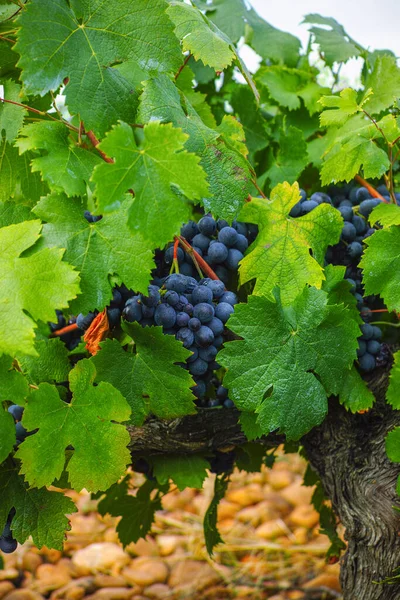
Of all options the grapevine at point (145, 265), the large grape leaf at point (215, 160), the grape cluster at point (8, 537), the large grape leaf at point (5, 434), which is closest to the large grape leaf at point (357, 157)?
the grapevine at point (145, 265)

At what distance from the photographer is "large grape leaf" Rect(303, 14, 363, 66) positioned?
4.18 feet

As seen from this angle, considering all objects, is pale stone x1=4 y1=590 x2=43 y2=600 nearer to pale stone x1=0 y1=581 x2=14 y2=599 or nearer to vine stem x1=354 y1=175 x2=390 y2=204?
pale stone x1=0 y1=581 x2=14 y2=599

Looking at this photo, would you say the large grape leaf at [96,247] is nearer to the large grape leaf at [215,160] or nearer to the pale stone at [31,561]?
the large grape leaf at [215,160]

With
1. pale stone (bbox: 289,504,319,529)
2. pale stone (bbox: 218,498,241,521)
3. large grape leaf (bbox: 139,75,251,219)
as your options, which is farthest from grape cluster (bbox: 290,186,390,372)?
pale stone (bbox: 218,498,241,521)

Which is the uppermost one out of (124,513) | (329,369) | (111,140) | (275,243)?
(111,140)

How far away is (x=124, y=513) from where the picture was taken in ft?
4.35

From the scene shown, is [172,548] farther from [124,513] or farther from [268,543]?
[124,513]

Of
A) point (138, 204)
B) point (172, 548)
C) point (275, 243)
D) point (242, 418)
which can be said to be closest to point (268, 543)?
point (172, 548)

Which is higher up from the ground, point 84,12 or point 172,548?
point 84,12

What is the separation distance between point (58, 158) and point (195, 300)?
268mm

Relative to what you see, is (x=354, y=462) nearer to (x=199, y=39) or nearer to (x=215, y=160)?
(x=215, y=160)

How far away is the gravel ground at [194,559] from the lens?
1876 mm

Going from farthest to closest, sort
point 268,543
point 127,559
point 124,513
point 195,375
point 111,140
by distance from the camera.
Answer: point 268,543 < point 127,559 < point 124,513 < point 195,375 < point 111,140

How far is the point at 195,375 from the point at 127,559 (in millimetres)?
1423
